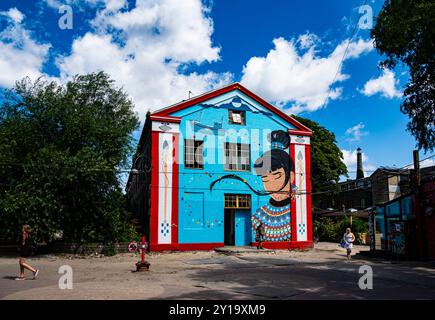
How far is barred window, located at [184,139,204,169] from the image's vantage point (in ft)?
76.5

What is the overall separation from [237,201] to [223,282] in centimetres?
1233

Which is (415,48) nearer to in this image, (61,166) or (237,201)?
(237,201)

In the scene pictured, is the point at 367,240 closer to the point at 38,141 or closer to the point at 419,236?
the point at 419,236

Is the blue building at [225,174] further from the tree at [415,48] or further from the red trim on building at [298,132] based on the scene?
the tree at [415,48]

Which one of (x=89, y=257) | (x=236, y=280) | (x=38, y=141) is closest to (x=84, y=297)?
(x=236, y=280)

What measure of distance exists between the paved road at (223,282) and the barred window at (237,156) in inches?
288

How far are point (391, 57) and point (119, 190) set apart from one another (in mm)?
16215

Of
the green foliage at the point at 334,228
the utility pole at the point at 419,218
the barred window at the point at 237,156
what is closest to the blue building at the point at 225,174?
the barred window at the point at 237,156

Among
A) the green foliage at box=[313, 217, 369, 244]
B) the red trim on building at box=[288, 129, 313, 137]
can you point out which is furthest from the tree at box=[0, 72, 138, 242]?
the green foliage at box=[313, 217, 369, 244]

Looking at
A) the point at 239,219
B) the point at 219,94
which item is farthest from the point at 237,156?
the point at 219,94

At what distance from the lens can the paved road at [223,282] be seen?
376 inches

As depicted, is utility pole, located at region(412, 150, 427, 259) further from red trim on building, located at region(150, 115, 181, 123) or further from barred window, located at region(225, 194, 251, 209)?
red trim on building, located at region(150, 115, 181, 123)

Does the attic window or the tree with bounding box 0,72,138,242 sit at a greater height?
the attic window

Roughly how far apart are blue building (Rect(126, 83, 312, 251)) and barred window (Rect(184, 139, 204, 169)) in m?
0.06
